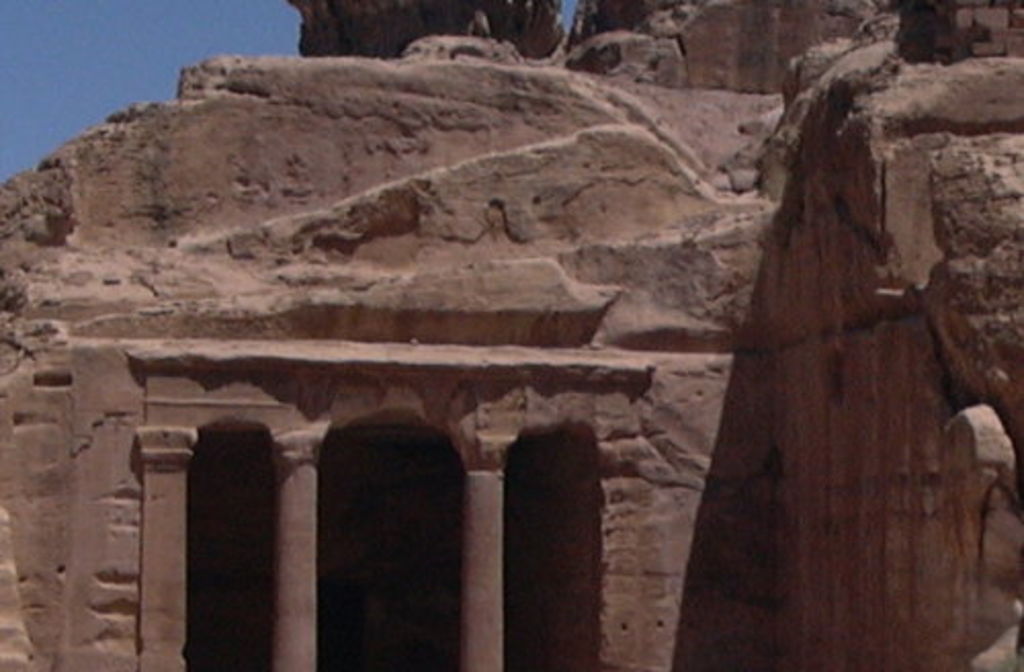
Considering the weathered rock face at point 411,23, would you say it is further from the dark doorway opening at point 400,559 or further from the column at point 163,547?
the column at point 163,547

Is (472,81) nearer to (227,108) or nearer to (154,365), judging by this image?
(227,108)

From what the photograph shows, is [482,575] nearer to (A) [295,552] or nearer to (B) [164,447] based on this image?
(A) [295,552]

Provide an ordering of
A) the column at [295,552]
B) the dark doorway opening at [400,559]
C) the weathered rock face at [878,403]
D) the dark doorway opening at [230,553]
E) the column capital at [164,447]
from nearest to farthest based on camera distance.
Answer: the weathered rock face at [878,403], the column capital at [164,447], the column at [295,552], the dark doorway opening at [230,553], the dark doorway opening at [400,559]

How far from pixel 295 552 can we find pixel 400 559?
4456 mm

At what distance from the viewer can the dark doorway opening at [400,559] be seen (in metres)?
23.1

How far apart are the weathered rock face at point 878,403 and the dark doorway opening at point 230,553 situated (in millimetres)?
4609

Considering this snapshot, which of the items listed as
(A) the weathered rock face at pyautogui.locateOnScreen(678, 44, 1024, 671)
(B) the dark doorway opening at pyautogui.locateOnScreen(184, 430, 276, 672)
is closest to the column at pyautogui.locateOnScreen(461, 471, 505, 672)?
(A) the weathered rock face at pyautogui.locateOnScreen(678, 44, 1024, 671)

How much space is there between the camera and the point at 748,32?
26.5 metres

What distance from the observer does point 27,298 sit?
18.9 m

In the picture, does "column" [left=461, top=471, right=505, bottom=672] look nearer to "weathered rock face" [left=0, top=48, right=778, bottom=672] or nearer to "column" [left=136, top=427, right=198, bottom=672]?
"weathered rock face" [left=0, top=48, right=778, bottom=672]

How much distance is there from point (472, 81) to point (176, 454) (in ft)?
14.4

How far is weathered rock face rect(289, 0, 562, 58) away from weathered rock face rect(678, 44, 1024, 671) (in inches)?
389

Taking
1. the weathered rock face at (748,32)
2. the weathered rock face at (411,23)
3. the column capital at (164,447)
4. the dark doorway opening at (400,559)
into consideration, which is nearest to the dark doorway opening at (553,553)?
the dark doorway opening at (400,559)

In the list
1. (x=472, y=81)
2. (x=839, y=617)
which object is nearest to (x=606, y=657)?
(x=839, y=617)
